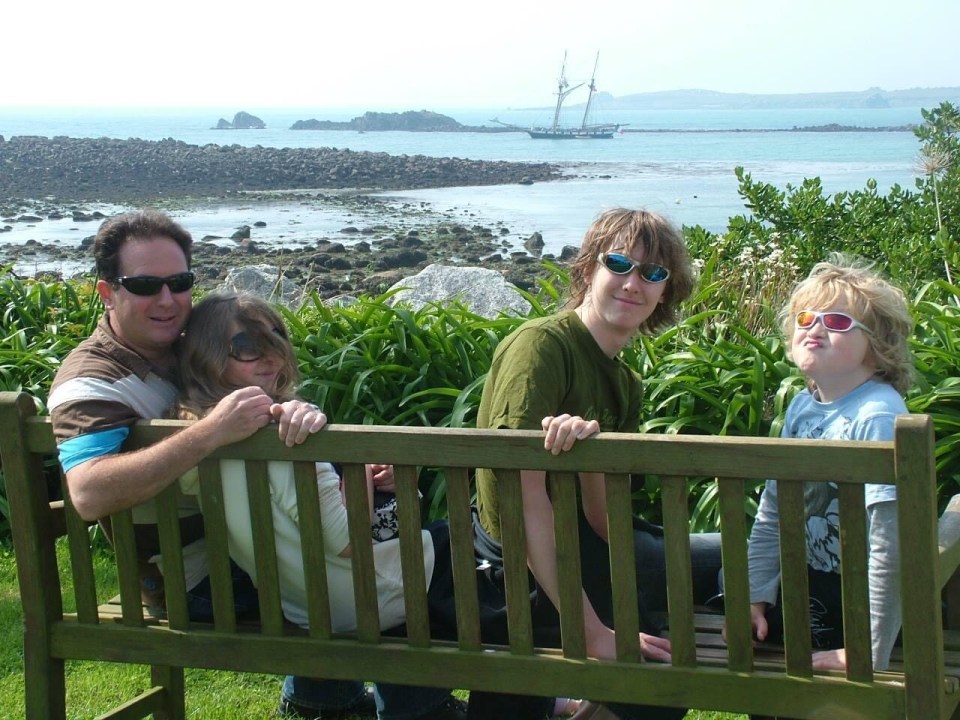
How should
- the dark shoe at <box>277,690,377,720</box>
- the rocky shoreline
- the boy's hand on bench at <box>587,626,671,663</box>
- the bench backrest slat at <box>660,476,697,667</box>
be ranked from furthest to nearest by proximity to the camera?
the rocky shoreline
the dark shoe at <box>277,690,377,720</box>
the boy's hand on bench at <box>587,626,671,663</box>
the bench backrest slat at <box>660,476,697,667</box>

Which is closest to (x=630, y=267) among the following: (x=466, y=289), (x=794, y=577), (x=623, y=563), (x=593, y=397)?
(x=593, y=397)

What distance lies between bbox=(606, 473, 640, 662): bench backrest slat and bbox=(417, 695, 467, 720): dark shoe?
0.96 meters

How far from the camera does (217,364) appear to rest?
2.82 m

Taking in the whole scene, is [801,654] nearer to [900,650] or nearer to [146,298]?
[900,650]

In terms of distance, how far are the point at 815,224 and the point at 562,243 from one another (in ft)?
50.4

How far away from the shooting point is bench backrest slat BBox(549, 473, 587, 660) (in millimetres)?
2438

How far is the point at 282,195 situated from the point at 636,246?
1558 inches

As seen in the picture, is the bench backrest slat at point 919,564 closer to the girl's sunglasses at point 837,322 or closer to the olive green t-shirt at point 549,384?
the girl's sunglasses at point 837,322

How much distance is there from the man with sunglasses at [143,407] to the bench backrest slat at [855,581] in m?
1.14

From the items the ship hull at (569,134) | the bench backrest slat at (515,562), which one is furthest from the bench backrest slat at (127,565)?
the ship hull at (569,134)

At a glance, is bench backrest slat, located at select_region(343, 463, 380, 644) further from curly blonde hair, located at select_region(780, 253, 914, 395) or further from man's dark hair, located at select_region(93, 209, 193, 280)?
curly blonde hair, located at select_region(780, 253, 914, 395)

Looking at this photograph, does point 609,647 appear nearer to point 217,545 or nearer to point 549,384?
point 549,384

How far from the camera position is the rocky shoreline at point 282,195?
2048 centimetres

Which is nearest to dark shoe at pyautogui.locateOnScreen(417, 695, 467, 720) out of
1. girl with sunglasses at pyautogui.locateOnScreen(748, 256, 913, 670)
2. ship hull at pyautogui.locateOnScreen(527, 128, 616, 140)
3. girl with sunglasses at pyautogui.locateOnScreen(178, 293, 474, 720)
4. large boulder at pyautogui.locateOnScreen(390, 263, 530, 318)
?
girl with sunglasses at pyautogui.locateOnScreen(178, 293, 474, 720)
